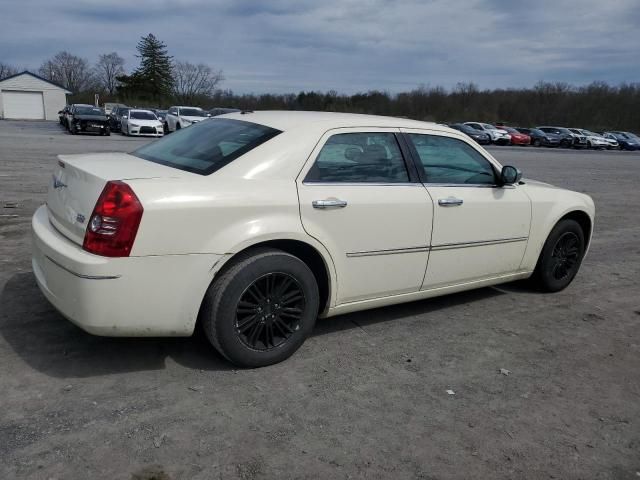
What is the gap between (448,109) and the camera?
80188 millimetres

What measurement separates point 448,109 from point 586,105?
59.3 ft

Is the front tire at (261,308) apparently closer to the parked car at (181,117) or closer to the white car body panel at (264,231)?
the white car body panel at (264,231)

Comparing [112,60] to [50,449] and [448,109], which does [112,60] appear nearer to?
[448,109]

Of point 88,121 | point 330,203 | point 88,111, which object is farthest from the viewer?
point 88,111

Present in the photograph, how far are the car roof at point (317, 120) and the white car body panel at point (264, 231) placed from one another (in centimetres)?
1

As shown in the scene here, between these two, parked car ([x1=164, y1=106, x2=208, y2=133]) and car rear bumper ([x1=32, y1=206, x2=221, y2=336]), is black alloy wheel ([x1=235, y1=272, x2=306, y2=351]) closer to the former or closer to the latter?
car rear bumper ([x1=32, y1=206, x2=221, y2=336])

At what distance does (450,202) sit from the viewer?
4.22 m

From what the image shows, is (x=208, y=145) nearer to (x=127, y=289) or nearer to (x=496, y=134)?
(x=127, y=289)

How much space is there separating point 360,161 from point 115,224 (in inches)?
68.9

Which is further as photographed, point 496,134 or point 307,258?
point 496,134

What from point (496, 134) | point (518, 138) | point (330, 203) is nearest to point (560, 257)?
point (330, 203)

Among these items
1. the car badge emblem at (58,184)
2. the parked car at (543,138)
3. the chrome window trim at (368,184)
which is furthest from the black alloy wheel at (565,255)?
the parked car at (543,138)

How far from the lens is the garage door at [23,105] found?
54.6 meters

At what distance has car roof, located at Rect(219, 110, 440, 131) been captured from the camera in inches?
151
